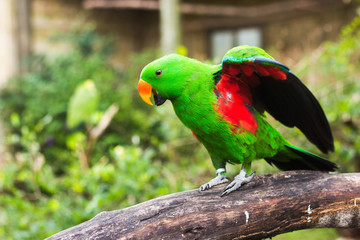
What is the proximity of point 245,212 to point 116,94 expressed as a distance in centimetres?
332

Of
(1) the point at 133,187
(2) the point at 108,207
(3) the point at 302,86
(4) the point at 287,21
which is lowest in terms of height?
(2) the point at 108,207

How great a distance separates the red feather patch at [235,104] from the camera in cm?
137

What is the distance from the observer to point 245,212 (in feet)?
4.34

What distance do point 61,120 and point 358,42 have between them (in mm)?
3294

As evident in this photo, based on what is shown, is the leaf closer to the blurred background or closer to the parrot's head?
the blurred background

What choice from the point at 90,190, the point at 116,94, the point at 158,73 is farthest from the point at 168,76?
the point at 116,94

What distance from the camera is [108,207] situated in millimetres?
2412

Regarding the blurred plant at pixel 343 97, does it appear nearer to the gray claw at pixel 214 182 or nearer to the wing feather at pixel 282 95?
the wing feather at pixel 282 95

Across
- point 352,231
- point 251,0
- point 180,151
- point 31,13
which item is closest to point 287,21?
point 251,0

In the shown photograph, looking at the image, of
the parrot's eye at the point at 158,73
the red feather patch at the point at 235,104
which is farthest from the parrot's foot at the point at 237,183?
the parrot's eye at the point at 158,73

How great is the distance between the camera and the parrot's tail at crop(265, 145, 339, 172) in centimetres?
152

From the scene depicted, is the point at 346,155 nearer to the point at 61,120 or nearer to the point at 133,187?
the point at 133,187

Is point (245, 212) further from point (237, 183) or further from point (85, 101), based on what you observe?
point (85, 101)

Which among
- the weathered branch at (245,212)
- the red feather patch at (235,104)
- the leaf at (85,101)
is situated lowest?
the weathered branch at (245,212)
